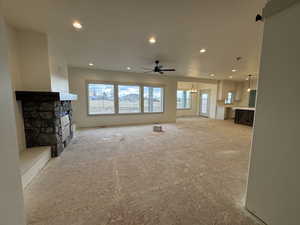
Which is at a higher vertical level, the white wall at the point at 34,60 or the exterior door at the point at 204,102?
the white wall at the point at 34,60

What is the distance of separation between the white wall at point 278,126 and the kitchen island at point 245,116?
6.63 metres

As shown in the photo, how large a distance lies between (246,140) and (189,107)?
6425 mm

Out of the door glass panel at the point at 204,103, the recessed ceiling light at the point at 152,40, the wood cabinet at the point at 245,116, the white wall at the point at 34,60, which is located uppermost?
the recessed ceiling light at the point at 152,40

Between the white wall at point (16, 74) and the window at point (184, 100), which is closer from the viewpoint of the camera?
the white wall at point (16, 74)

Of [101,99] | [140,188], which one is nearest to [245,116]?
[140,188]

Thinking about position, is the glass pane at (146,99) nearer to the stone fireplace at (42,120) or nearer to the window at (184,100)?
the window at (184,100)

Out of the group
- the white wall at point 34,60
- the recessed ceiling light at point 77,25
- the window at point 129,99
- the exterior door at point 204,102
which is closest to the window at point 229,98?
the exterior door at point 204,102

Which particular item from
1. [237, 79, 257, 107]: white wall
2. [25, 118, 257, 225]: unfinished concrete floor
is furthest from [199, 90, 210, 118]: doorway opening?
[25, 118, 257, 225]: unfinished concrete floor

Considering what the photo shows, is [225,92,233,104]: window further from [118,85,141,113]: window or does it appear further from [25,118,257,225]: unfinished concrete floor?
[25,118,257,225]: unfinished concrete floor

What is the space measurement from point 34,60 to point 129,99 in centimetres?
436

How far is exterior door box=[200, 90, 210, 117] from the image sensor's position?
33.0ft

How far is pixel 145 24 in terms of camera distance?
2.52 meters

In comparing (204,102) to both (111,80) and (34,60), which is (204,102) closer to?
(111,80)

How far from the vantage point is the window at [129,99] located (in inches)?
268
